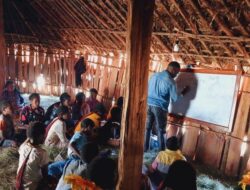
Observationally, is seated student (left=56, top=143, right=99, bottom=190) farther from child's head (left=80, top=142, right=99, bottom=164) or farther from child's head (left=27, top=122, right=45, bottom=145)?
child's head (left=27, top=122, right=45, bottom=145)

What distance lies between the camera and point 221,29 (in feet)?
14.9

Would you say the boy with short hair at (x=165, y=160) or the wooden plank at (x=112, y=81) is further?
the wooden plank at (x=112, y=81)

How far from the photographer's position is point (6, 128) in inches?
208

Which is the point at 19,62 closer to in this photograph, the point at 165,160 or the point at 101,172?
the point at 165,160

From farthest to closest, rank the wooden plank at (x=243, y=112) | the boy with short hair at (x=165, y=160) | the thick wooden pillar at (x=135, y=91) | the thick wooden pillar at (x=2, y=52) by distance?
the thick wooden pillar at (x=2, y=52) → the wooden plank at (x=243, y=112) → the boy with short hair at (x=165, y=160) → the thick wooden pillar at (x=135, y=91)

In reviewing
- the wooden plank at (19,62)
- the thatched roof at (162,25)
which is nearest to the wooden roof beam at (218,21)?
the thatched roof at (162,25)

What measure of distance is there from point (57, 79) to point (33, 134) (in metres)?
8.49

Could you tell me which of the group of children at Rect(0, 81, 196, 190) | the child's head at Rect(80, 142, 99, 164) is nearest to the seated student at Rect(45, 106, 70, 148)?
the group of children at Rect(0, 81, 196, 190)

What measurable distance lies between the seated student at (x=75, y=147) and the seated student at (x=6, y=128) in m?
1.64

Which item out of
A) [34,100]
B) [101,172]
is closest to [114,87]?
[34,100]

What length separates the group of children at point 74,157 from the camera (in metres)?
2.76

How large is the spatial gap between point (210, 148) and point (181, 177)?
8.81ft

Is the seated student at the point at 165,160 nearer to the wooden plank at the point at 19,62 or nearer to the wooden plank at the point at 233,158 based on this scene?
the wooden plank at the point at 233,158

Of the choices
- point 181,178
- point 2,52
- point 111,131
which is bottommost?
point 111,131
